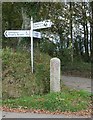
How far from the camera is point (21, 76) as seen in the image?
11008mm

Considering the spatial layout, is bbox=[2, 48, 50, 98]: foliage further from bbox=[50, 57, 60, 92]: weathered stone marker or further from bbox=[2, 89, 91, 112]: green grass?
bbox=[2, 89, 91, 112]: green grass

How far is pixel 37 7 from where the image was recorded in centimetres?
1293

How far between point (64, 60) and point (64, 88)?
11009 millimetres

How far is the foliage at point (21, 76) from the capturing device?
10758 mm

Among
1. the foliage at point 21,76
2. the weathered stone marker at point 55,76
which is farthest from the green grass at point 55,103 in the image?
the foliage at point 21,76

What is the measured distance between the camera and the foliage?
35.3ft

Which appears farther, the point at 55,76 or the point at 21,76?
the point at 21,76

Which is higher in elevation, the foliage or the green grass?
the foliage

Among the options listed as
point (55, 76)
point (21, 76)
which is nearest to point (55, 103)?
point (55, 76)

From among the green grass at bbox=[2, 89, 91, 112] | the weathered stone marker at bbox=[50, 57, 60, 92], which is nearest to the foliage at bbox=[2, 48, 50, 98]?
the weathered stone marker at bbox=[50, 57, 60, 92]

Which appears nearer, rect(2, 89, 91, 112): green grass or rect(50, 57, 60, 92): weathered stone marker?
rect(2, 89, 91, 112): green grass

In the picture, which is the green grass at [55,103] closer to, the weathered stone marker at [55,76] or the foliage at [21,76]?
the weathered stone marker at [55,76]

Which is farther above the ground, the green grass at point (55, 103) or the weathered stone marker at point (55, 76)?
the weathered stone marker at point (55, 76)

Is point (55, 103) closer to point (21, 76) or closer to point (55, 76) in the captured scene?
point (55, 76)
